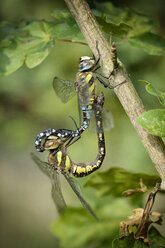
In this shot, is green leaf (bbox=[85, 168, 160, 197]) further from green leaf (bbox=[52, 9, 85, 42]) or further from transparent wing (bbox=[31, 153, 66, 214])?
green leaf (bbox=[52, 9, 85, 42])

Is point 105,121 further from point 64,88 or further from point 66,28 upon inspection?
point 66,28

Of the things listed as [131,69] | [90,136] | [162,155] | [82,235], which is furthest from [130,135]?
[162,155]

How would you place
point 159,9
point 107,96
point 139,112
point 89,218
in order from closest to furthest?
point 139,112
point 89,218
point 107,96
point 159,9

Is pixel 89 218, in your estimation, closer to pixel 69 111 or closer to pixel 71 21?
pixel 71 21

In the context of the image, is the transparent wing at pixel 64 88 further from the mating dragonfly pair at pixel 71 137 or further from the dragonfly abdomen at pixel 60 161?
the dragonfly abdomen at pixel 60 161

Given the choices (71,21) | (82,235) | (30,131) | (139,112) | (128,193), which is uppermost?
(30,131)

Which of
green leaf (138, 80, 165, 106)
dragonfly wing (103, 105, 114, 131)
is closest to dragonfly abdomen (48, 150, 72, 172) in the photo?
dragonfly wing (103, 105, 114, 131)

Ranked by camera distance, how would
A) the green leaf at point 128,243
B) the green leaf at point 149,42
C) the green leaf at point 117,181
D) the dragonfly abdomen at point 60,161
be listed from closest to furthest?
the green leaf at point 128,243
the green leaf at point 117,181
the green leaf at point 149,42
the dragonfly abdomen at point 60,161

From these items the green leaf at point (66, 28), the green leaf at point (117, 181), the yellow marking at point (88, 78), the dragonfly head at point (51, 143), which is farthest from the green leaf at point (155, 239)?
the green leaf at point (66, 28)
